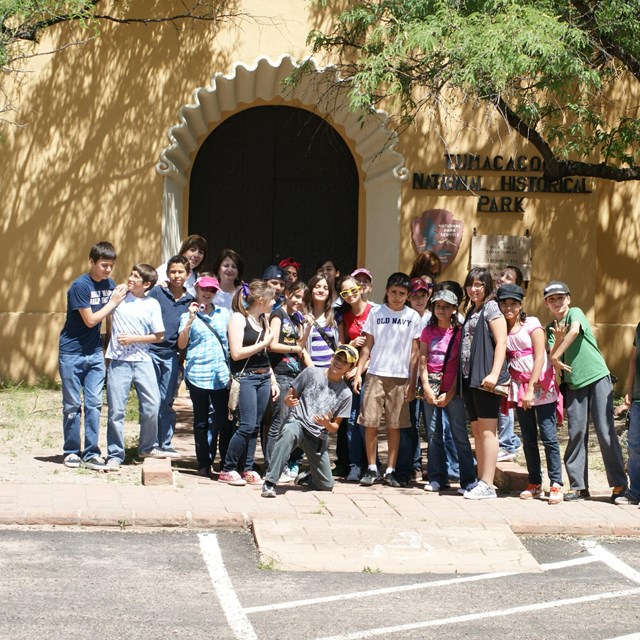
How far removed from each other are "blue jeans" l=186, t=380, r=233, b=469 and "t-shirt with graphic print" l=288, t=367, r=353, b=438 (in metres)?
0.73

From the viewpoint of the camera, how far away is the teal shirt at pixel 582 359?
365 inches

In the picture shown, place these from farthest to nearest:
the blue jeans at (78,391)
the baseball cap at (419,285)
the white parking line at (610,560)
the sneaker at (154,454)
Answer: the sneaker at (154,454), the baseball cap at (419,285), the blue jeans at (78,391), the white parking line at (610,560)

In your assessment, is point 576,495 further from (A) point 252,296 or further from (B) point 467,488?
(A) point 252,296

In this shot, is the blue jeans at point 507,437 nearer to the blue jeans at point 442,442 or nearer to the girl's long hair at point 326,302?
the blue jeans at point 442,442

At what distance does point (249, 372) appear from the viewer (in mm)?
9570

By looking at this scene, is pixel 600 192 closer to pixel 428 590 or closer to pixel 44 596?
pixel 428 590

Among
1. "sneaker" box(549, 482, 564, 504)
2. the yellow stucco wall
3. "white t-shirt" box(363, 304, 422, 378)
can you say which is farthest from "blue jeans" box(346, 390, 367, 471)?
the yellow stucco wall

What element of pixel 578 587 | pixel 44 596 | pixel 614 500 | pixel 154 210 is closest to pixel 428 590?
pixel 578 587

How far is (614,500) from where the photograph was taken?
9.18 m

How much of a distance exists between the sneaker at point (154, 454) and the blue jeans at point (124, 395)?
290 mm

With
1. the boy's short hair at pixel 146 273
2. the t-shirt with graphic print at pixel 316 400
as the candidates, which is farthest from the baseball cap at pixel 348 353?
the boy's short hair at pixel 146 273

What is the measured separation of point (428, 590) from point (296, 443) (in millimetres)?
2584

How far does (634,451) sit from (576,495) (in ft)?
1.79

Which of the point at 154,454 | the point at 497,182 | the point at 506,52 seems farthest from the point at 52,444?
the point at 497,182
